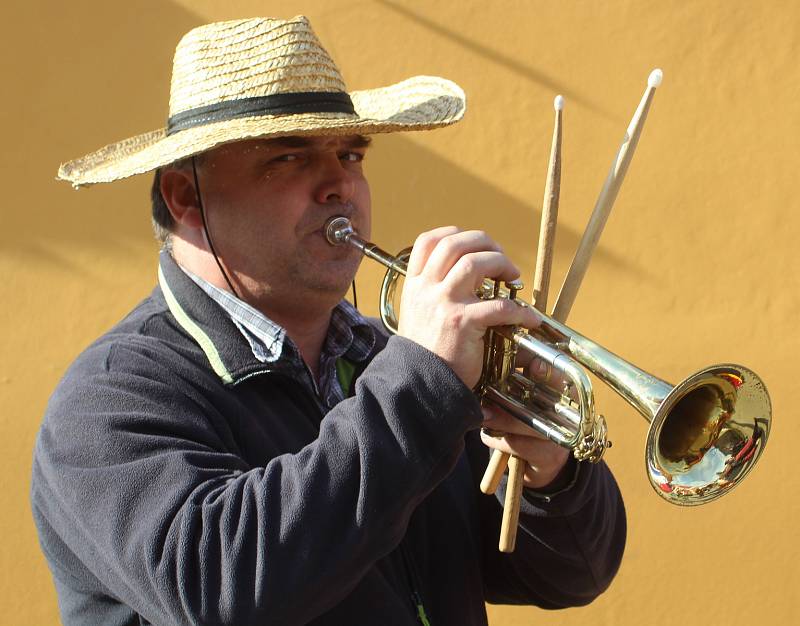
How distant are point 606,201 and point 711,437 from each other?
490 millimetres

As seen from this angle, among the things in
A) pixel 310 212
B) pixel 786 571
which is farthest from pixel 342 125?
pixel 786 571

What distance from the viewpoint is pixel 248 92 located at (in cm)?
237

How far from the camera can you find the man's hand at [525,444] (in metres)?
2.13

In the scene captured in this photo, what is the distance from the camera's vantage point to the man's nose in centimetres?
230

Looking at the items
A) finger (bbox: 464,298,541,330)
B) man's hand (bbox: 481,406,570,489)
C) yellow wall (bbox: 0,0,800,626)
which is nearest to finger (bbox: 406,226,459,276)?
finger (bbox: 464,298,541,330)

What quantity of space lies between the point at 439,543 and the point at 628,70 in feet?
8.66

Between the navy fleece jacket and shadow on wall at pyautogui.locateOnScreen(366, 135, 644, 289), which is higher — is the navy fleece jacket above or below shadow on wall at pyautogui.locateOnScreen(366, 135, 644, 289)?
below

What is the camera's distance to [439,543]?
231 centimetres

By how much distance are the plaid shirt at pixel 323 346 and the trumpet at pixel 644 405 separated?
368mm

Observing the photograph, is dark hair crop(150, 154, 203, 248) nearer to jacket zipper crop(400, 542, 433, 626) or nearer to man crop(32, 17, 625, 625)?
man crop(32, 17, 625, 625)

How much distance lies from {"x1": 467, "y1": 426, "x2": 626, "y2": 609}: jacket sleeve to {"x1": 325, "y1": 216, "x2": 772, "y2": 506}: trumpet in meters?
0.25

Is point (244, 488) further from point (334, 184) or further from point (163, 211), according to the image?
point (163, 211)

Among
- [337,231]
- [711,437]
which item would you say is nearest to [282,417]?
[337,231]

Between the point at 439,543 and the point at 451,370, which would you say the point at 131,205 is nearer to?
the point at 439,543
